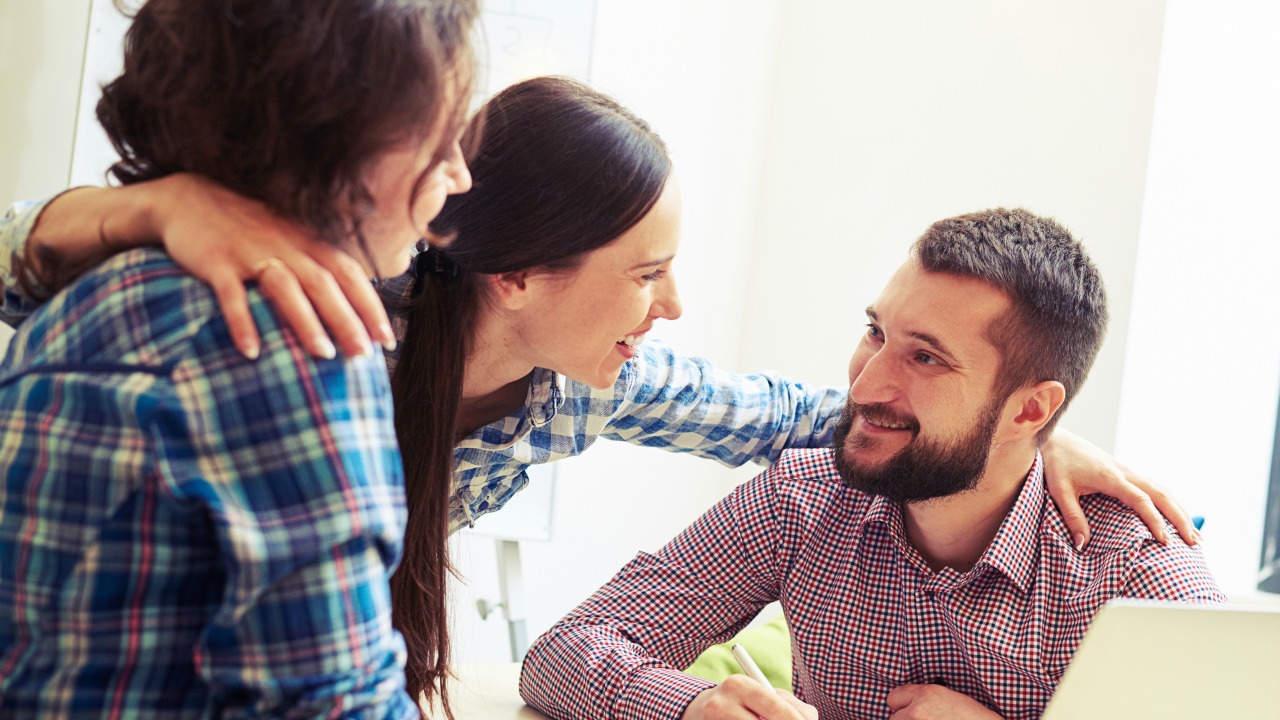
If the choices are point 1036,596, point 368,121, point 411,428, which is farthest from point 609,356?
point 368,121

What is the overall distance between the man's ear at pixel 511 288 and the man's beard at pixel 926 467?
436mm

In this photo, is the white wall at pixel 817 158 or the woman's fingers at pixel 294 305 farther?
the white wall at pixel 817 158

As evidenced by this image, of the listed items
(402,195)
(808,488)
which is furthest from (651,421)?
(402,195)

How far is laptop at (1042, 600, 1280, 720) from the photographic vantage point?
720mm

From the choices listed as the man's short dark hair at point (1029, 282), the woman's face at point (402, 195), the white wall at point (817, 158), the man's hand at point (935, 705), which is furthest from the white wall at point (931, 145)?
the woman's face at point (402, 195)

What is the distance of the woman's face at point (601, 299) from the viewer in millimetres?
1315

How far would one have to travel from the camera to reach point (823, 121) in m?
2.88

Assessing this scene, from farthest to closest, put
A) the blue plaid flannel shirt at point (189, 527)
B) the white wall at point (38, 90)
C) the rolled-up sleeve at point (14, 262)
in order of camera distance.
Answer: the white wall at point (38, 90)
the rolled-up sleeve at point (14, 262)
the blue plaid flannel shirt at point (189, 527)

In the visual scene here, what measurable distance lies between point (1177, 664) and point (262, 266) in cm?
60

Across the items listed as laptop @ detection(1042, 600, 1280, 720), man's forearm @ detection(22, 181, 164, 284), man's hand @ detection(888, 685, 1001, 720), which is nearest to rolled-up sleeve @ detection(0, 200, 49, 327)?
man's forearm @ detection(22, 181, 164, 284)

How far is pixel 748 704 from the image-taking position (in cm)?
116

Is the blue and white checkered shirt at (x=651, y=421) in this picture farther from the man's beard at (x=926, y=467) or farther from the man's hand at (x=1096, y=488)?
the man's hand at (x=1096, y=488)

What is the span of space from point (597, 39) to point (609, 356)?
4.90 ft

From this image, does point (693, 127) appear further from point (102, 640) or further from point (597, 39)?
point (102, 640)
